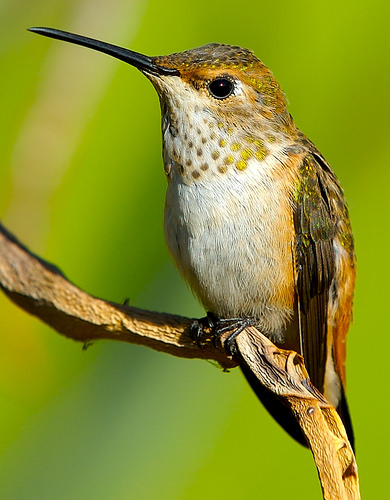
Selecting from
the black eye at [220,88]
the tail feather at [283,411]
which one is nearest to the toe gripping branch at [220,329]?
the tail feather at [283,411]

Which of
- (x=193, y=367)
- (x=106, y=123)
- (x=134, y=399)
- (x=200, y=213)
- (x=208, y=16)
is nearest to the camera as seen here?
(x=200, y=213)

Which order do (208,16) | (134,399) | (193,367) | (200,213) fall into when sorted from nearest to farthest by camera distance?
A: 1. (200,213)
2. (134,399)
3. (193,367)
4. (208,16)

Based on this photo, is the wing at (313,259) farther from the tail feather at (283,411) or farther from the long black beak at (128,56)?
the long black beak at (128,56)

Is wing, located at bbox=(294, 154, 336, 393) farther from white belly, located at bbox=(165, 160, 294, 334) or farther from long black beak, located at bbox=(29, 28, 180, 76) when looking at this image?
long black beak, located at bbox=(29, 28, 180, 76)

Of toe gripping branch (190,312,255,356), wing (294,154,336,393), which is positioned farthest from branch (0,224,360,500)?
wing (294,154,336,393)

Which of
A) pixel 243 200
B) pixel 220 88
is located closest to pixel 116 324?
pixel 243 200

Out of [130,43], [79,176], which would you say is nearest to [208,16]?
[130,43]

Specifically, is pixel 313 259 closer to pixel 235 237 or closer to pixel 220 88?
pixel 235 237

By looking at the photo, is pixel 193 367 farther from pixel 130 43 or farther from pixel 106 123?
pixel 130 43
